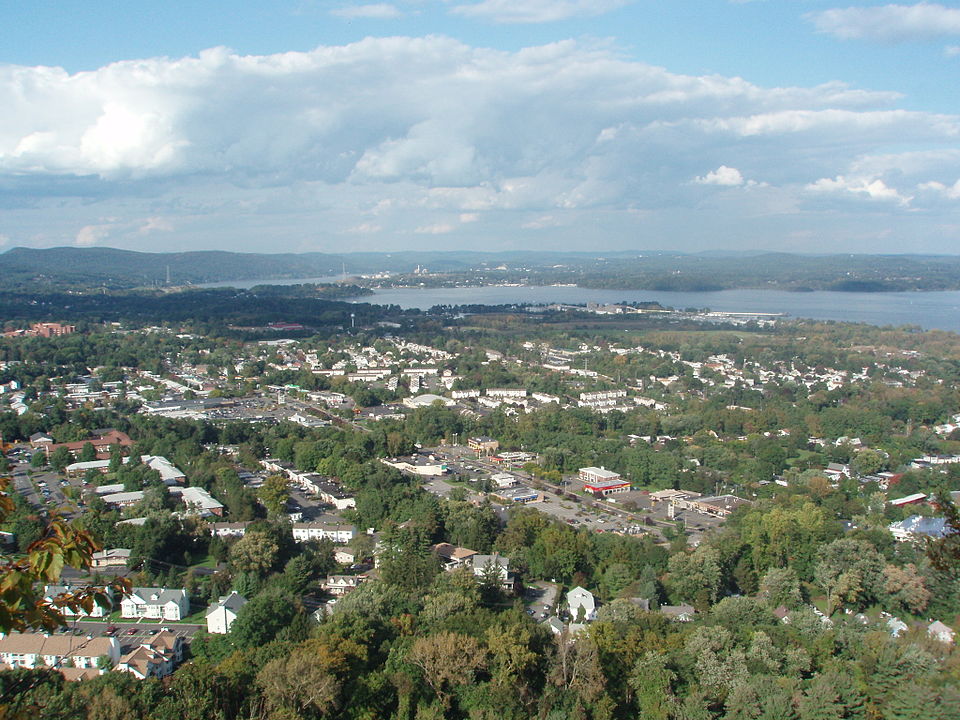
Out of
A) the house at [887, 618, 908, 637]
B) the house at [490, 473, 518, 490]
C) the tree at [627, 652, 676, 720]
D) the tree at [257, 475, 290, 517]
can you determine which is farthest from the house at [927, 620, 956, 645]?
the tree at [257, 475, 290, 517]

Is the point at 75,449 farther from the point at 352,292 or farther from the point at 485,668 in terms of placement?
the point at 352,292

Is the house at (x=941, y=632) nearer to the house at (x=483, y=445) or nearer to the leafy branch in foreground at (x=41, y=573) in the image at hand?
the leafy branch in foreground at (x=41, y=573)

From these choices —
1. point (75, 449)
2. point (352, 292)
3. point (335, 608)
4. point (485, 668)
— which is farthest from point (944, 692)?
point (352, 292)

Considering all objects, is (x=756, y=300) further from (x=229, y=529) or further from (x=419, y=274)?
(x=229, y=529)

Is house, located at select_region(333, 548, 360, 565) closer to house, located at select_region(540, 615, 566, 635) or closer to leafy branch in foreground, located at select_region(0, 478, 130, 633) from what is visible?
house, located at select_region(540, 615, 566, 635)

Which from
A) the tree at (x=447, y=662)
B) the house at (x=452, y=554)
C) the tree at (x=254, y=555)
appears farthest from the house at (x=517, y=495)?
the tree at (x=447, y=662)

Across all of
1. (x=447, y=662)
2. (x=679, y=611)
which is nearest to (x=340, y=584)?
(x=447, y=662)
